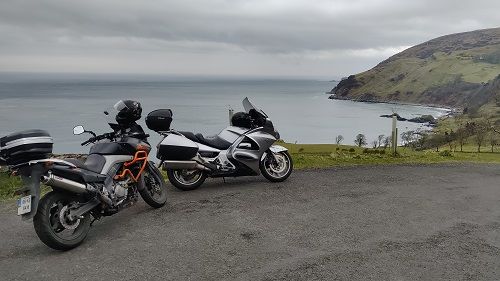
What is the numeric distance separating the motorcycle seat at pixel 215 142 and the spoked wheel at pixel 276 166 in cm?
83

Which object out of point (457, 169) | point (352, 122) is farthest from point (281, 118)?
point (457, 169)

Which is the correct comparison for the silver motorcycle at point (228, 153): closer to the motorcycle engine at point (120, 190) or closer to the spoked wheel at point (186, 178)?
the spoked wheel at point (186, 178)

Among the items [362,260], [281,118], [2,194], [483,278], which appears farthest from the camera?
[281,118]

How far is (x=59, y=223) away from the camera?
523 cm

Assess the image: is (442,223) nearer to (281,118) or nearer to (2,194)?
(2,194)

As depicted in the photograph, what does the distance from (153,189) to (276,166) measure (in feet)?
9.73

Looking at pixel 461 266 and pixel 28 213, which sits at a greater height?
pixel 28 213

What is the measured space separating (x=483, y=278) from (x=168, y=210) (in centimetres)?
442

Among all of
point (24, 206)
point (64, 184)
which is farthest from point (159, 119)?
point (24, 206)

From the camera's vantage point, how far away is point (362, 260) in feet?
16.3

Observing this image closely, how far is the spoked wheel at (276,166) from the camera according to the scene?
8.91m

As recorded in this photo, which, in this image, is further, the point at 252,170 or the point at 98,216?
the point at 252,170

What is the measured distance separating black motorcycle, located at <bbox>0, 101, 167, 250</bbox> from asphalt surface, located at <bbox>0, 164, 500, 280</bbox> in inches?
12.4

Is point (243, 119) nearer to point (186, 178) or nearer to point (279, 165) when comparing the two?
point (279, 165)
